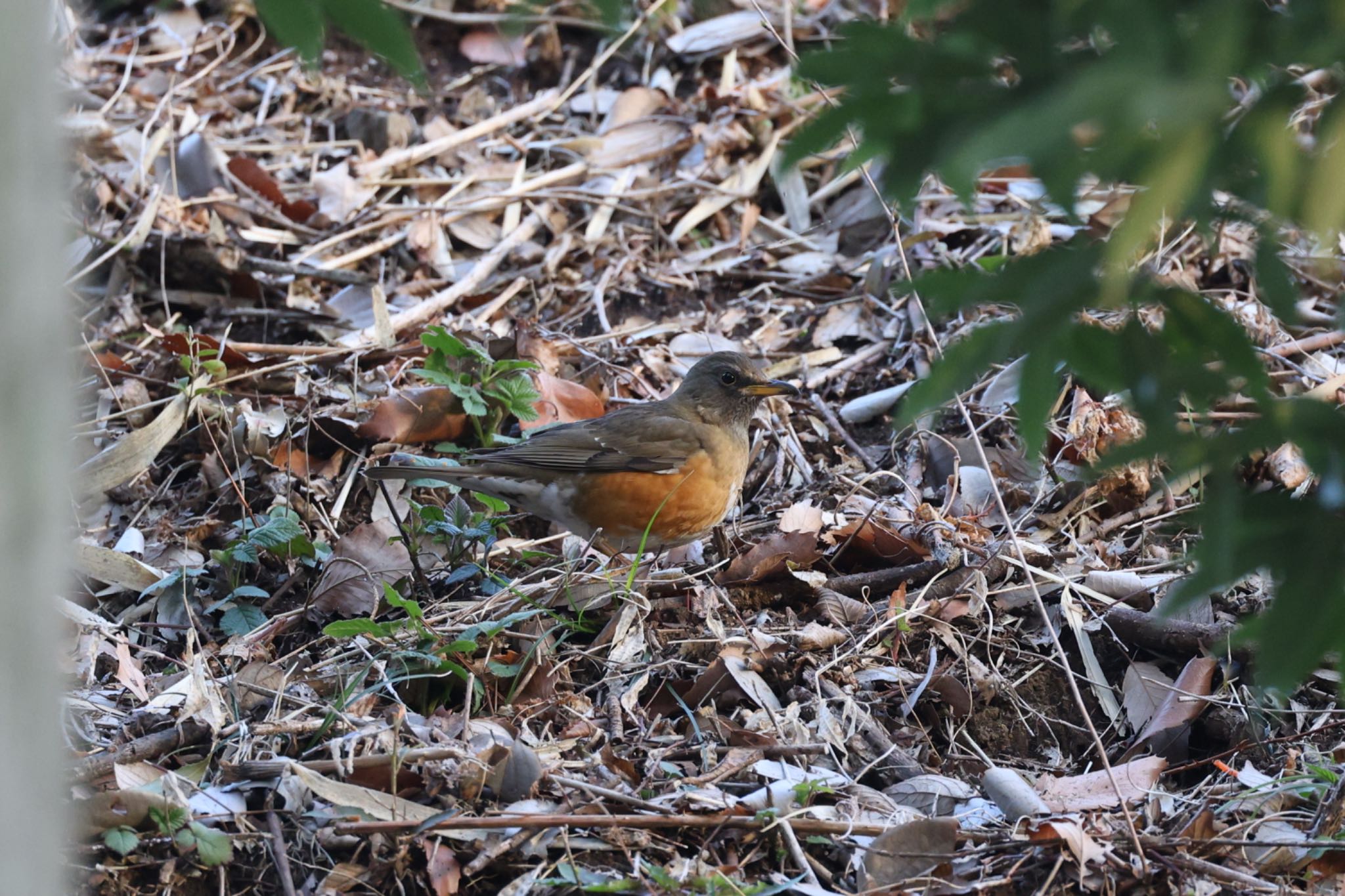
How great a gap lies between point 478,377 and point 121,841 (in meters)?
2.58

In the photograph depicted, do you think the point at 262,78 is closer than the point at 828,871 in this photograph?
No

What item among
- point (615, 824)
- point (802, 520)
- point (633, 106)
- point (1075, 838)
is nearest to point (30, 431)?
point (615, 824)

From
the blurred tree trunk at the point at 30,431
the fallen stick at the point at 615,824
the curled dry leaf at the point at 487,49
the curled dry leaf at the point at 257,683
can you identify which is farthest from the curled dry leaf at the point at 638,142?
the blurred tree trunk at the point at 30,431

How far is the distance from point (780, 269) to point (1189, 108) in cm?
494

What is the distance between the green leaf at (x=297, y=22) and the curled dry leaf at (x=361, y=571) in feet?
8.54

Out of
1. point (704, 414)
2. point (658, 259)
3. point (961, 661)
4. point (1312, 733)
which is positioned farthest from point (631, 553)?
point (1312, 733)

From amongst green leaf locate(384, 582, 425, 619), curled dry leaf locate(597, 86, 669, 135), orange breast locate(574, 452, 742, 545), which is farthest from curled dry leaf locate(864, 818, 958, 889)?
curled dry leaf locate(597, 86, 669, 135)

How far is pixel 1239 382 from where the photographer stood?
77.5 inches

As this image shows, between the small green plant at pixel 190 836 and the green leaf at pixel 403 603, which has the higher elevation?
the small green plant at pixel 190 836

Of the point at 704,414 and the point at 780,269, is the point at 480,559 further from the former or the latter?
the point at 780,269

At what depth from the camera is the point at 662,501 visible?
15.8 ft

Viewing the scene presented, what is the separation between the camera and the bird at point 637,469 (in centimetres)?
468

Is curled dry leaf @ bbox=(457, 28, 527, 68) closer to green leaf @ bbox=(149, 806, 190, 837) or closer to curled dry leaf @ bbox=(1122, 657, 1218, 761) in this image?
curled dry leaf @ bbox=(1122, 657, 1218, 761)

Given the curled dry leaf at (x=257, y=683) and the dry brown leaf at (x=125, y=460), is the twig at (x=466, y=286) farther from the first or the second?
the curled dry leaf at (x=257, y=683)
